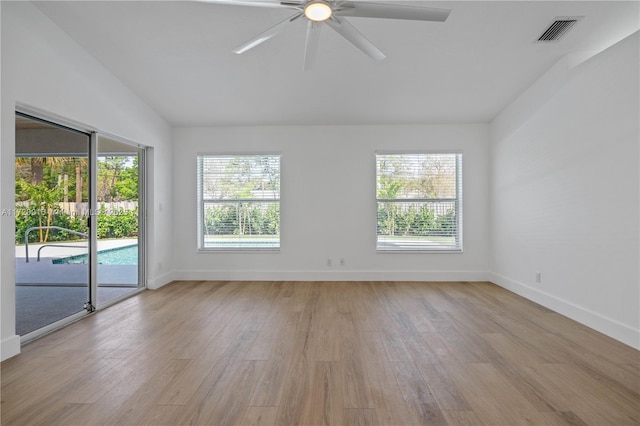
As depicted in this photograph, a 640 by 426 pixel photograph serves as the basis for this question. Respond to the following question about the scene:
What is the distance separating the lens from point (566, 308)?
3471mm

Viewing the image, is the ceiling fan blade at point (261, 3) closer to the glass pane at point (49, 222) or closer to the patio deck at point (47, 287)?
the glass pane at point (49, 222)

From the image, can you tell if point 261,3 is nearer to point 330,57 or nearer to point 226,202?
point 330,57

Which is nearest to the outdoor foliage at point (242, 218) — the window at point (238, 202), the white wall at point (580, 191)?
the window at point (238, 202)

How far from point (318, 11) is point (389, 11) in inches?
19.1

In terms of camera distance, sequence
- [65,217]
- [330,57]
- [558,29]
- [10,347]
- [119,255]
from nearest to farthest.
A: [10,347]
[558,29]
[65,217]
[330,57]
[119,255]

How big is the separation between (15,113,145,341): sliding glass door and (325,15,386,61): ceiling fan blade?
113 inches

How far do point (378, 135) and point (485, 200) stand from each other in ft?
6.72

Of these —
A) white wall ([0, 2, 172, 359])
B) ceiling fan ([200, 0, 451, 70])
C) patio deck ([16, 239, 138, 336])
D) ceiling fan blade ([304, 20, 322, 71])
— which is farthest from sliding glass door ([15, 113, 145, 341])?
ceiling fan blade ([304, 20, 322, 71])

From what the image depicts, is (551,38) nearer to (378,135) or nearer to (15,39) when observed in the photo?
(378,135)

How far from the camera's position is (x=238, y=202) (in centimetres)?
537

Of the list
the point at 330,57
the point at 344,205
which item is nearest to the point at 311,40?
the point at 330,57

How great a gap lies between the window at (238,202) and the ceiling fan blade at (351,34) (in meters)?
2.94

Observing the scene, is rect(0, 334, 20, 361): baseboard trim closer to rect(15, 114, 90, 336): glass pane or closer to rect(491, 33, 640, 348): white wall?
rect(15, 114, 90, 336): glass pane

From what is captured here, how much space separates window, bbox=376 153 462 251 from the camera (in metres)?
5.24
